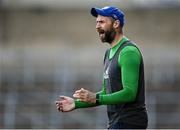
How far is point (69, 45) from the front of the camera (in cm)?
2884

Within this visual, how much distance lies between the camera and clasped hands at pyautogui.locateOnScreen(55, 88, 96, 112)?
707 centimetres

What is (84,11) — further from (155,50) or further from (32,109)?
(32,109)

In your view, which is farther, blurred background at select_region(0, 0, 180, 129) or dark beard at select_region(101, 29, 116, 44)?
blurred background at select_region(0, 0, 180, 129)

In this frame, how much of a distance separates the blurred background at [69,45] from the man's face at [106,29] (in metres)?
13.8

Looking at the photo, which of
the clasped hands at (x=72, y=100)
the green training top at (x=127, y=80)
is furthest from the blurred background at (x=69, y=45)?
the green training top at (x=127, y=80)

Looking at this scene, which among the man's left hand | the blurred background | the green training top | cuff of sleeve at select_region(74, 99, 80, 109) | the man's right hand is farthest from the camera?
the blurred background

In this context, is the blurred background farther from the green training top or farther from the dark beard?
the green training top

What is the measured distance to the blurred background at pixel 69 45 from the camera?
75.1ft

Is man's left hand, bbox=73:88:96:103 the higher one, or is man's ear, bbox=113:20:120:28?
man's ear, bbox=113:20:120:28

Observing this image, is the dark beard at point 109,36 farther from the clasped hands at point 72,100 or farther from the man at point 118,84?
the clasped hands at point 72,100

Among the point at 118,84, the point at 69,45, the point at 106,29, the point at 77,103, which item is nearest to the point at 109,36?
the point at 106,29

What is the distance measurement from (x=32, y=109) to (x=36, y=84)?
2341 millimetres

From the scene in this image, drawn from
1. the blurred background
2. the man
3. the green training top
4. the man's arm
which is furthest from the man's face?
the blurred background

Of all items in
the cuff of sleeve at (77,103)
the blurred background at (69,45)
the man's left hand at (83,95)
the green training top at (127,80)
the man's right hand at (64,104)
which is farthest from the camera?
the blurred background at (69,45)
